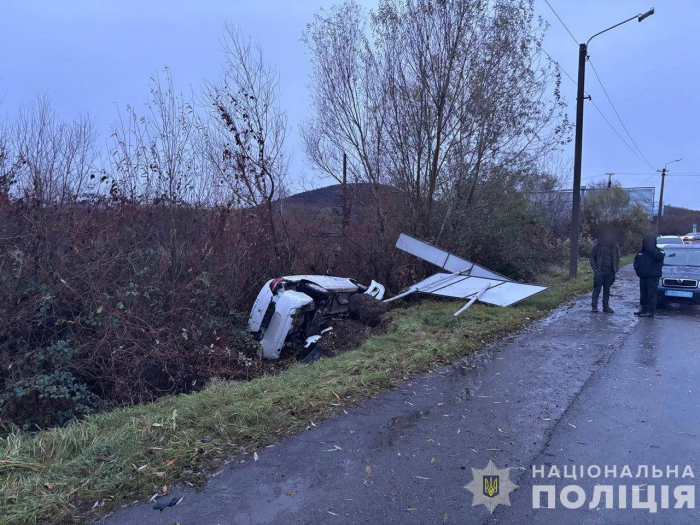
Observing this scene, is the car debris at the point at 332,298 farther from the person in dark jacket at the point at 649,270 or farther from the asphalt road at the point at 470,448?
the asphalt road at the point at 470,448

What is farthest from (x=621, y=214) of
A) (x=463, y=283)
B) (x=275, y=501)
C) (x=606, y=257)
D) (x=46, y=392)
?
(x=275, y=501)

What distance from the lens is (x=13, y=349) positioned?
5863mm

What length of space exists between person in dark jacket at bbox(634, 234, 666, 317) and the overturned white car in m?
7.06

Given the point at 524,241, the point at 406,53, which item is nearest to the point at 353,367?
the point at 406,53

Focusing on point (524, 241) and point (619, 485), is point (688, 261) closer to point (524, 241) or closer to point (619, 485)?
point (524, 241)

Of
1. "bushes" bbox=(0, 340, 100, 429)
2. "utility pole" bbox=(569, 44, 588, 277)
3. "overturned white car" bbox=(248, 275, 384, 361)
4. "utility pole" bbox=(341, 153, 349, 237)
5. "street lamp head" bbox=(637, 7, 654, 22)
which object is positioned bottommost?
"bushes" bbox=(0, 340, 100, 429)

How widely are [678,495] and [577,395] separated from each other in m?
2.10

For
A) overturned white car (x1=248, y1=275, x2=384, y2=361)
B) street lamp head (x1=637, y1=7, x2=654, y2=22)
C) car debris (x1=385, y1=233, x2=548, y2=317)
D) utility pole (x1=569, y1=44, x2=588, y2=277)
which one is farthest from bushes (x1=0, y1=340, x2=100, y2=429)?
street lamp head (x1=637, y1=7, x2=654, y2=22)

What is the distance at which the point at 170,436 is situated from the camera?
4.17 meters

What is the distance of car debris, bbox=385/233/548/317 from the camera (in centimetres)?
1054

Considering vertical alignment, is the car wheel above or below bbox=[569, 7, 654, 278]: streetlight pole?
below

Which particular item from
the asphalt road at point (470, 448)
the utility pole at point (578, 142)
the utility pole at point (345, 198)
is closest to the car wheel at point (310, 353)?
the asphalt road at point (470, 448)

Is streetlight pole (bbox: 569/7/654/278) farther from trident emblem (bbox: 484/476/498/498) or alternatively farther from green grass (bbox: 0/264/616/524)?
trident emblem (bbox: 484/476/498/498)

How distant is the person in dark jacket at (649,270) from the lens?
10.9m
